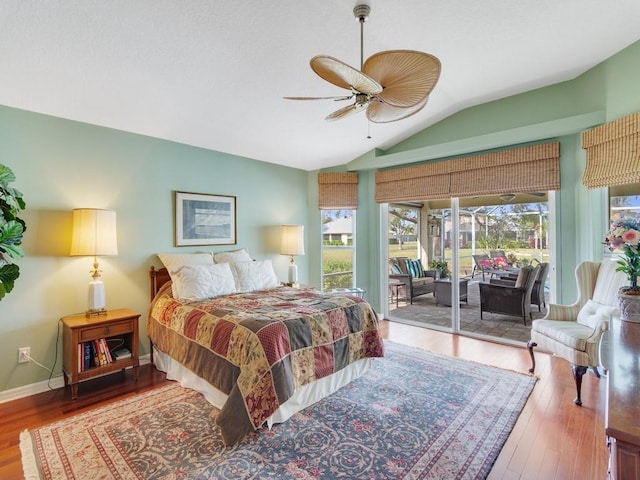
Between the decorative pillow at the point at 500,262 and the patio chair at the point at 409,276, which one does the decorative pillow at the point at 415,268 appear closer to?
the patio chair at the point at 409,276

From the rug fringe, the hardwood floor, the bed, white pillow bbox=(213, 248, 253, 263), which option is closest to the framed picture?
white pillow bbox=(213, 248, 253, 263)

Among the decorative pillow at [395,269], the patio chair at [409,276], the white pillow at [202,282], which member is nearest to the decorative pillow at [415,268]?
the patio chair at [409,276]

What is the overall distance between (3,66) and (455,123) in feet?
14.8

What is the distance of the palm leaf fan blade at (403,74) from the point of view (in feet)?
5.52

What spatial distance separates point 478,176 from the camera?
4109 mm

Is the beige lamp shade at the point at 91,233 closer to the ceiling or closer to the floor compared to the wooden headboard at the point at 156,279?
closer to the ceiling

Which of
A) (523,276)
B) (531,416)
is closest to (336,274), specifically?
(523,276)

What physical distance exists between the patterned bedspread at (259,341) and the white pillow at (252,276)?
0.29 m

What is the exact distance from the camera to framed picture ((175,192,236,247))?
3803 millimetres

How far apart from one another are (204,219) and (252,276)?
0.97 m

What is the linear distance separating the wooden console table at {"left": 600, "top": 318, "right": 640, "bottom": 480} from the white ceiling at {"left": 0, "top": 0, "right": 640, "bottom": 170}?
239cm

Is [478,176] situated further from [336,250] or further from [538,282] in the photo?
[336,250]

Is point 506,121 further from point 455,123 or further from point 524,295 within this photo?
point 524,295

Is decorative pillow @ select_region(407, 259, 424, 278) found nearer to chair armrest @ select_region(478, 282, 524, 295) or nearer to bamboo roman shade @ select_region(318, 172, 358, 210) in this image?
chair armrest @ select_region(478, 282, 524, 295)
